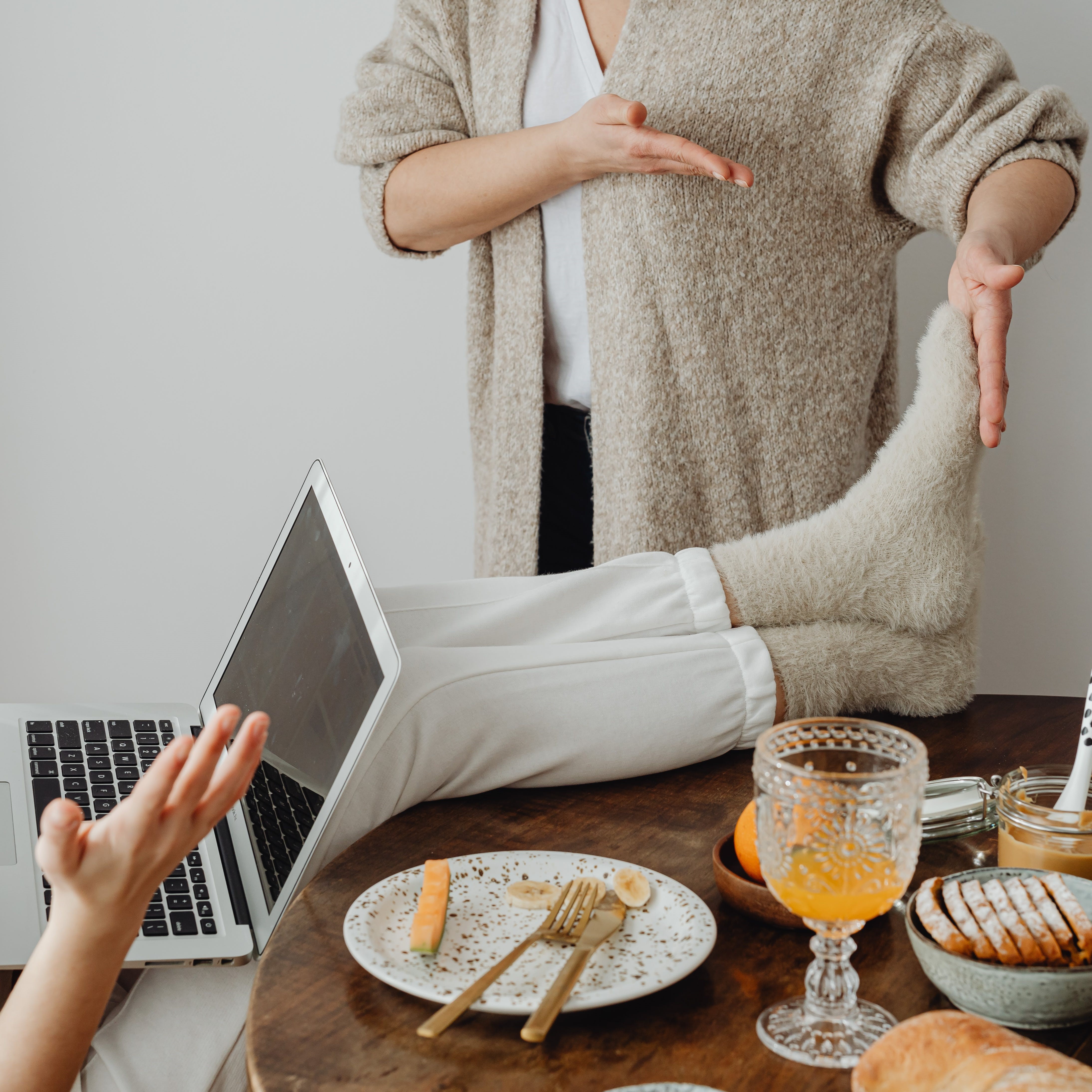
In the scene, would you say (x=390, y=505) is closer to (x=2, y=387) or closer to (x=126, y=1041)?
(x=2, y=387)

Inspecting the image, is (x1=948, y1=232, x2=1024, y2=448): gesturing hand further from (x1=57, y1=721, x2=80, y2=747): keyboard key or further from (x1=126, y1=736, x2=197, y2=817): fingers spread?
(x1=57, y1=721, x2=80, y2=747): keyboard key

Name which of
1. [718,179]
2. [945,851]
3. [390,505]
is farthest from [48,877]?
[390,505]

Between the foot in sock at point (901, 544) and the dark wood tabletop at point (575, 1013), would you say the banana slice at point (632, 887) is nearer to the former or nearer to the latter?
the dark wood tabletop at point (575, 1013)

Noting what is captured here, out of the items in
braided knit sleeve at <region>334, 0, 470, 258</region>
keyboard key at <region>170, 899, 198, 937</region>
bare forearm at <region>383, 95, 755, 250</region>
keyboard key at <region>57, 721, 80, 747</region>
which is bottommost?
keyboard key at <region>170, 899, 198, 937</region>

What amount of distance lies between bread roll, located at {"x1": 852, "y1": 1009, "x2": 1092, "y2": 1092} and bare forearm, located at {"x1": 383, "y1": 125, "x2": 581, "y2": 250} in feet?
3.07

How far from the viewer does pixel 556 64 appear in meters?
1.28

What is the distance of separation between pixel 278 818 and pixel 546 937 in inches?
10.7

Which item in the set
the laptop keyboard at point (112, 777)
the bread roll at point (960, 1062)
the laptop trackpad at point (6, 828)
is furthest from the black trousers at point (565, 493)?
the bread roll at point (960, 1062)

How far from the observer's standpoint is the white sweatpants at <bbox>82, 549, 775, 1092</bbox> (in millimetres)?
667

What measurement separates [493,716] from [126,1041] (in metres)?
0.30

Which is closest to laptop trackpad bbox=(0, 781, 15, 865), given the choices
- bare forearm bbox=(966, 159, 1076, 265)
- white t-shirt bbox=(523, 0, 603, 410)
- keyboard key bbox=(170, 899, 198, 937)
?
keyboard key bbox=(170, 899, 198, 937)

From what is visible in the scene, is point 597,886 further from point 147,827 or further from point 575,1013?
point 147,827

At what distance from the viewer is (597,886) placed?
24.7 inches

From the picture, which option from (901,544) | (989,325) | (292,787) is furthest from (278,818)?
(989,325)
